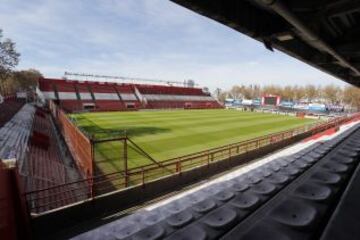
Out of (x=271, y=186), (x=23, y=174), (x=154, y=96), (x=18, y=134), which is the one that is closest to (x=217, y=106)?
(x=154, y=96)

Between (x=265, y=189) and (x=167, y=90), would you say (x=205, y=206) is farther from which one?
(x=167, y=90)

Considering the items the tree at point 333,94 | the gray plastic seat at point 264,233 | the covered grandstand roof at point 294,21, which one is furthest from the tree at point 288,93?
the gray plastic seat at point 264,233

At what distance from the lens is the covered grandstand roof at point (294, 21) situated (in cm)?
383

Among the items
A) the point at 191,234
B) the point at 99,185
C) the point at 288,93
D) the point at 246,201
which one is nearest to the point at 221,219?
the point at 191,234

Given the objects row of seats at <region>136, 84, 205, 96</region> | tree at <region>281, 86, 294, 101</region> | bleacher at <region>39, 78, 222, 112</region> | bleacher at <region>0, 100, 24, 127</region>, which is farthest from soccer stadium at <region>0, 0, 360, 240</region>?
tree at <region>281, 86, 294, 101</region>

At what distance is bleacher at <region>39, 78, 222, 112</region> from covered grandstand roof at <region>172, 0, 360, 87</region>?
49.8 metres

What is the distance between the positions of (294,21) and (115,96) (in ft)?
198

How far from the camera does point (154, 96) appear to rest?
Result: 68.0m

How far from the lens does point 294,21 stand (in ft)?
12.9

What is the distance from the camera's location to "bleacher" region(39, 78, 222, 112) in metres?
54.3

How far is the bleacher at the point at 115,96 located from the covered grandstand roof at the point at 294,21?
49752 millimetres

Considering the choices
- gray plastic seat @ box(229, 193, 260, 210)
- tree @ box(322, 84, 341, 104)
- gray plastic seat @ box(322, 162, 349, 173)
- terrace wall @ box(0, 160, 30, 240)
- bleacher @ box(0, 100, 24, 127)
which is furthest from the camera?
tree @ box(322, 84, 341, 104)

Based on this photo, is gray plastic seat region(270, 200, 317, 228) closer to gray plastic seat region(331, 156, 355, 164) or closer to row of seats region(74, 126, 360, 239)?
row of seats region(74, 126, 360, 239)

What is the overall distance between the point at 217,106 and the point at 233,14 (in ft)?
232
